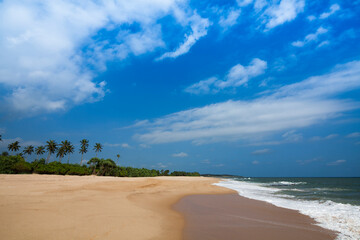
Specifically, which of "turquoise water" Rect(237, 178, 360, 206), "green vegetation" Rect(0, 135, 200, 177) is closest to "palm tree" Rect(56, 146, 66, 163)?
"green vegetation" Rect(0, 135, 200, 177)

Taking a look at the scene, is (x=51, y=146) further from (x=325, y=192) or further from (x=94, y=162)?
(x=325, y=192)

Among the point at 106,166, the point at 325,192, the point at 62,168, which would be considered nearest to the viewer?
the point at 325,192

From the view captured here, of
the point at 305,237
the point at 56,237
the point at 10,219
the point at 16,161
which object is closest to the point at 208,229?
the point at 305,237

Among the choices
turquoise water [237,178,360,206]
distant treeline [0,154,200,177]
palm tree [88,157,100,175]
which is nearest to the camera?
turquoise water [237,178,360,206]

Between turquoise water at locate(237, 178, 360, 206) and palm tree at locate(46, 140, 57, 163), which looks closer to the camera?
turquoise water at locate(237, 178, 360, 206)

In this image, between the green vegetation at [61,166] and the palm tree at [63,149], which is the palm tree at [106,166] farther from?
the palm tree at [63,149]

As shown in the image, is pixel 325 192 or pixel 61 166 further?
pixel 61 166

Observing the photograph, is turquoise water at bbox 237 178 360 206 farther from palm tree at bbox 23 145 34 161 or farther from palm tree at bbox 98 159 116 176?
palm tree at bbox 23 145 34 161

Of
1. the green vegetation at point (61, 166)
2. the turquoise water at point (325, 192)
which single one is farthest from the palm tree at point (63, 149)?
the turquoise water at point (325, 192)

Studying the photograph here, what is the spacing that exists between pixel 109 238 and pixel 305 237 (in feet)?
20.0

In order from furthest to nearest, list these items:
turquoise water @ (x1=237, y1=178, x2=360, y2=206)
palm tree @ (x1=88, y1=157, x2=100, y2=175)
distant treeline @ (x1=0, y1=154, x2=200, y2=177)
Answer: palm tree @ (x1=88, y1=157, x2=100, y2=175), distant treeline @ (x1=0, y1=154, x2=200, y2=177), turquoise water @ (x1=237, y1=178, x2=360, y2=206)

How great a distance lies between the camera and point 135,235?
16.5 ft

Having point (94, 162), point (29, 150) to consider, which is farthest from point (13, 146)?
point (94, 162)

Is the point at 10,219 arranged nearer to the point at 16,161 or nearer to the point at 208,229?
the point at 208,229
